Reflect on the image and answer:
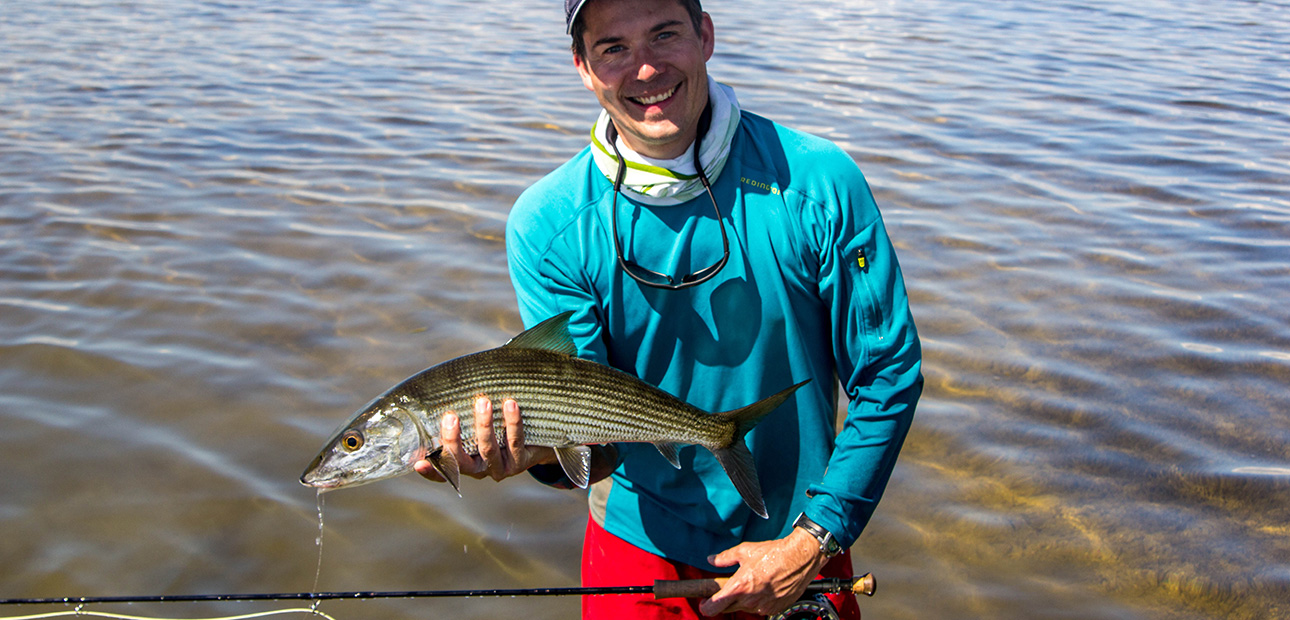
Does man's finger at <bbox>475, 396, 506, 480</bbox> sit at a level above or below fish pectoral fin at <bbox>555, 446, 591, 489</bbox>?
above

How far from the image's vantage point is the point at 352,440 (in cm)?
297

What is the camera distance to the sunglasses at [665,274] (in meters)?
3.22

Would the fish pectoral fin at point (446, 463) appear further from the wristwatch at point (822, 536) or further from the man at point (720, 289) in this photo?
the wristwatch at point (822, 536)

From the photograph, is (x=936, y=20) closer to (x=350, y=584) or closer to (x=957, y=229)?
(x=957, y=229)

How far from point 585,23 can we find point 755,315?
1108 millimetres

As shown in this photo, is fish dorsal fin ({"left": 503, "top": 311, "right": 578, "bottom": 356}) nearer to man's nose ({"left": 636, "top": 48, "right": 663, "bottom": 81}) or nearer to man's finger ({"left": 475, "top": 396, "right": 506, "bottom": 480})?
man's finger ({"left": 475, "top": 396, "right": 506, "bottom": 480})

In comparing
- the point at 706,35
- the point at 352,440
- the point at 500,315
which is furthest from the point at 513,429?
the point at 500,315

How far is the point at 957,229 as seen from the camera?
347 inches

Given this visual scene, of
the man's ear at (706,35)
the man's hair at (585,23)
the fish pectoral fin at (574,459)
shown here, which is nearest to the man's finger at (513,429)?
the fish pectoral fin at (574,459)

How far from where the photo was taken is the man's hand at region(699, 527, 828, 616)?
10.4ft

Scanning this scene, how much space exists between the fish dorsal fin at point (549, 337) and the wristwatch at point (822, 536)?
936mm

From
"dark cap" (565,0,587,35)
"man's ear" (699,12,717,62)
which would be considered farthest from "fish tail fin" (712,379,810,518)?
"dark cap" (565,0,587,35)

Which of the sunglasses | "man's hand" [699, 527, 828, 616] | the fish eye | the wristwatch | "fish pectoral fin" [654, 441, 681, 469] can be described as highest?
the sunglasses

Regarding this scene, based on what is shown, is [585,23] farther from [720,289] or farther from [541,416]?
[541,416]
